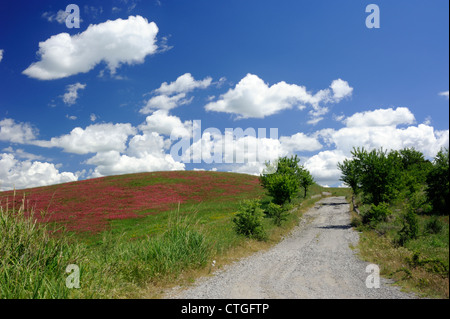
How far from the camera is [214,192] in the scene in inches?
1827

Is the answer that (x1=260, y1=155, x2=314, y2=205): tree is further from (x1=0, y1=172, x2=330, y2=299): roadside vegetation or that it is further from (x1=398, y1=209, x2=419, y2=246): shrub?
(x1=398, y1=209, x2=419, y2=246): shrub

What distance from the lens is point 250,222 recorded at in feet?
52.8

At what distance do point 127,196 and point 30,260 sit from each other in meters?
36.2

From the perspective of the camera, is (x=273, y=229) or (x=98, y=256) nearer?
(x=98, y=256)

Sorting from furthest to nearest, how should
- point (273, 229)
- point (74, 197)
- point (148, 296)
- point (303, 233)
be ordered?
point (74, 197) → point (303, 233) → point (273, 229) → point (148, 296)

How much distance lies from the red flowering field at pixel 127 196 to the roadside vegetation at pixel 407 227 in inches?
832

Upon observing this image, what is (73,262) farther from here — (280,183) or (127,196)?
(127,196)

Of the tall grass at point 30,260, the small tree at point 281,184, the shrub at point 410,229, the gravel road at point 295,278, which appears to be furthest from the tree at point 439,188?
the tall grass at point 30,260

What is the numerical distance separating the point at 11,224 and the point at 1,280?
1593 mm

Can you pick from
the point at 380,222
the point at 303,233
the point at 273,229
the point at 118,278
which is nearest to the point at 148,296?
the point at 118,278

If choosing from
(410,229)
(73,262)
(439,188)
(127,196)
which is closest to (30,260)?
(73,262)
